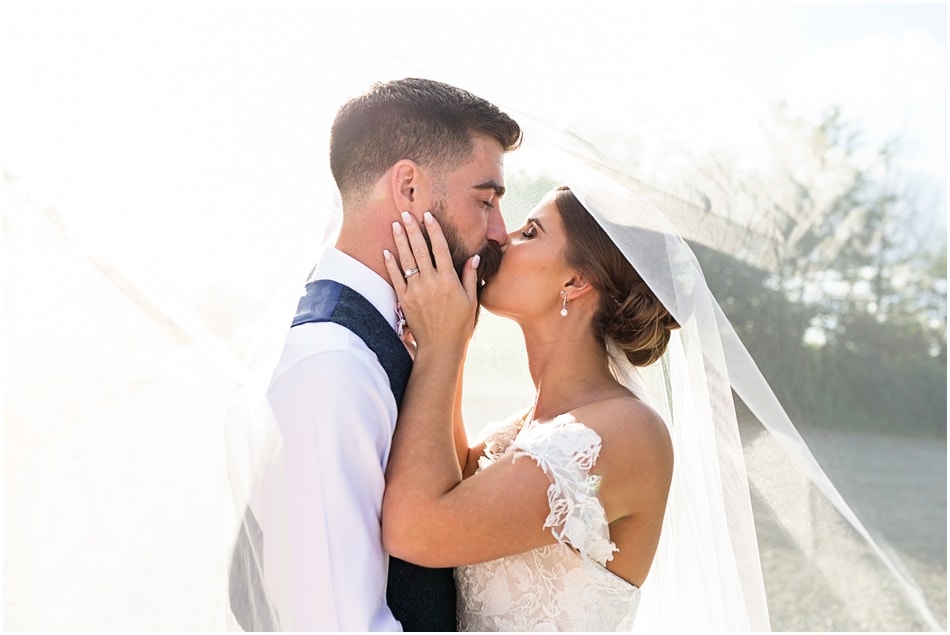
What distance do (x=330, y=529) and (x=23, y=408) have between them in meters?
0.66

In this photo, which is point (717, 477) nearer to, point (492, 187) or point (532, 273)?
point (532, 273)

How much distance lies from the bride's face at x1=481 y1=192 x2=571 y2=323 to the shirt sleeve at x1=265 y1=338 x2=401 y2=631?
0.65 metres

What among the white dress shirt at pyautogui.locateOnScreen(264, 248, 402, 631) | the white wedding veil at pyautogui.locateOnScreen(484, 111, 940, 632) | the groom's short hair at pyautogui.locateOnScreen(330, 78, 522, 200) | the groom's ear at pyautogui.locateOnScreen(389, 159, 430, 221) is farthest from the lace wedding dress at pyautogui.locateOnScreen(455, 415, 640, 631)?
the groom's short hair at pyautogui.locateOnScreen(330, 78, 522, 200)

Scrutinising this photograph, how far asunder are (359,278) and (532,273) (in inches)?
21.5

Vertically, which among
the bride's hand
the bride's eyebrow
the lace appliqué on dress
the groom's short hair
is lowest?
the lace appliqué on dress

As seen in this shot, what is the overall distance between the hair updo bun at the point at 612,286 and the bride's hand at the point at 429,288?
385 mm

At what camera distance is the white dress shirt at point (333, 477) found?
1.87 metres

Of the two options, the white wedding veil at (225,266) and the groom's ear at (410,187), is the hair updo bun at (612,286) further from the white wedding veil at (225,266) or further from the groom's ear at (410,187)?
the groom's ear at (410,187)

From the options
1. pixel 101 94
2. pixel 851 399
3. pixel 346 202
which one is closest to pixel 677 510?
pixel 851 399

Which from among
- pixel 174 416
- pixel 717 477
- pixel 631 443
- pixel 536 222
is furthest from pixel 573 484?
pixel 174 416

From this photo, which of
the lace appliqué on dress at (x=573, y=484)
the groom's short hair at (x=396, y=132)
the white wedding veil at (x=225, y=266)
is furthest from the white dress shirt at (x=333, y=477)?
the groom's short hair at (x=396, y=132)

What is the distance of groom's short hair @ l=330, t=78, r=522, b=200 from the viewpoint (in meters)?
2.31

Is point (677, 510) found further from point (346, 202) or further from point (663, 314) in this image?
point (346, 202)

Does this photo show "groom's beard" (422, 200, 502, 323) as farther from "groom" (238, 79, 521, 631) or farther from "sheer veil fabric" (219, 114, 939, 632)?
"sheer veil fabric" (219, 114, 939, 632)
